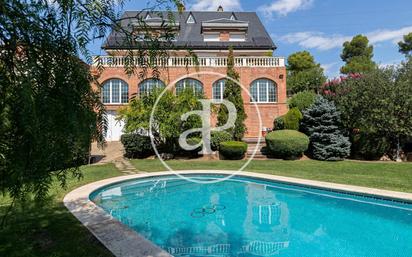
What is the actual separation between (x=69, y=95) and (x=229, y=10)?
3446 centimetres

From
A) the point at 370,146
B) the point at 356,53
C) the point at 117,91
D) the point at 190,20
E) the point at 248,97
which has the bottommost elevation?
the point at 370,146

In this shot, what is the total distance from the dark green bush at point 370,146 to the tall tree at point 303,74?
1102cm

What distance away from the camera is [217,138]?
58.5ft

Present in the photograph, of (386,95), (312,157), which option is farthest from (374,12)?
(312,157)

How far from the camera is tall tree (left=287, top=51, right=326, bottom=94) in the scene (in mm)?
32625

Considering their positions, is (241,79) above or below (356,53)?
below

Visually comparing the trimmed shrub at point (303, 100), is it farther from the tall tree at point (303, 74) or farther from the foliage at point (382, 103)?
the tall tree at point (303, 74)

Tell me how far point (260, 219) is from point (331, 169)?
7.66 meters

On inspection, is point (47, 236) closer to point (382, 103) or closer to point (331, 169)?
point (331, 169)

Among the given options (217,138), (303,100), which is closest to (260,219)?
(217,138)

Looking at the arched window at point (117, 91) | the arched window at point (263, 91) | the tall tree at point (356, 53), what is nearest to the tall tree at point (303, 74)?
the tall tree at point (356, 53)

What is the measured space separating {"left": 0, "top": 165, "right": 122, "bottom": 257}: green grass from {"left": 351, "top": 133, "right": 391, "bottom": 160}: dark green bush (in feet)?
52.6

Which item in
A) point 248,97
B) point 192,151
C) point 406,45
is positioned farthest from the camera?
point 406,45
